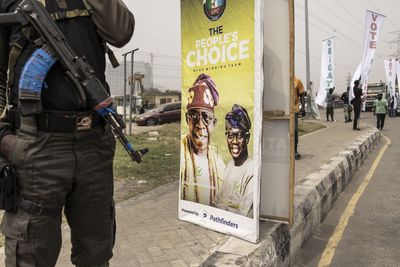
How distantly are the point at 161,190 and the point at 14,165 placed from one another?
4.11 meters

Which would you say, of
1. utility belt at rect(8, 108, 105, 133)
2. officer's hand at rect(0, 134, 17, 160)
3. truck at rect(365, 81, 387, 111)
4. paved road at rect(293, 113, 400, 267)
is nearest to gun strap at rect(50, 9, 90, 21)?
utility belt at rect(8, 108, 105, 133)

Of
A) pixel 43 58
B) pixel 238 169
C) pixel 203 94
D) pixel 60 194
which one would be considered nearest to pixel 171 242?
pixel 238 169

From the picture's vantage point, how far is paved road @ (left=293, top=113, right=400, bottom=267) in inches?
152

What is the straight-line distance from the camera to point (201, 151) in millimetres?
4020

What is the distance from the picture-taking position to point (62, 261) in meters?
3.27

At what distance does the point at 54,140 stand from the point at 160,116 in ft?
75.9

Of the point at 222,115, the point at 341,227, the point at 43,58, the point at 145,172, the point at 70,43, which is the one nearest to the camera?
the point at 43,58

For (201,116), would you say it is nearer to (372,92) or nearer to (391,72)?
(391,72)

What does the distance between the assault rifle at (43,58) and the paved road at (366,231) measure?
2.79m

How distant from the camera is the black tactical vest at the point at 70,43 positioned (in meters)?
1.89

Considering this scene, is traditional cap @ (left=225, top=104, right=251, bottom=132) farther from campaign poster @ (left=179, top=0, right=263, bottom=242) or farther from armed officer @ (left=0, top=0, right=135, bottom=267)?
armed officer @ (left=0, top=0, right=135, bottom=267)

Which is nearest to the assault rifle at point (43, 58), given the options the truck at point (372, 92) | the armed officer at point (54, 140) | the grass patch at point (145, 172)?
the armed officer at point (54, 140)

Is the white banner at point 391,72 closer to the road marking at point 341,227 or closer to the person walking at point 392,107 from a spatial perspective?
the person walking at point 392,107

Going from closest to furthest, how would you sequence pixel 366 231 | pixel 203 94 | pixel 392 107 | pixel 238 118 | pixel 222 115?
pixel 238 118
pixel 222 115
pixel 203 94
pixel 366 231
pixel 392 107
